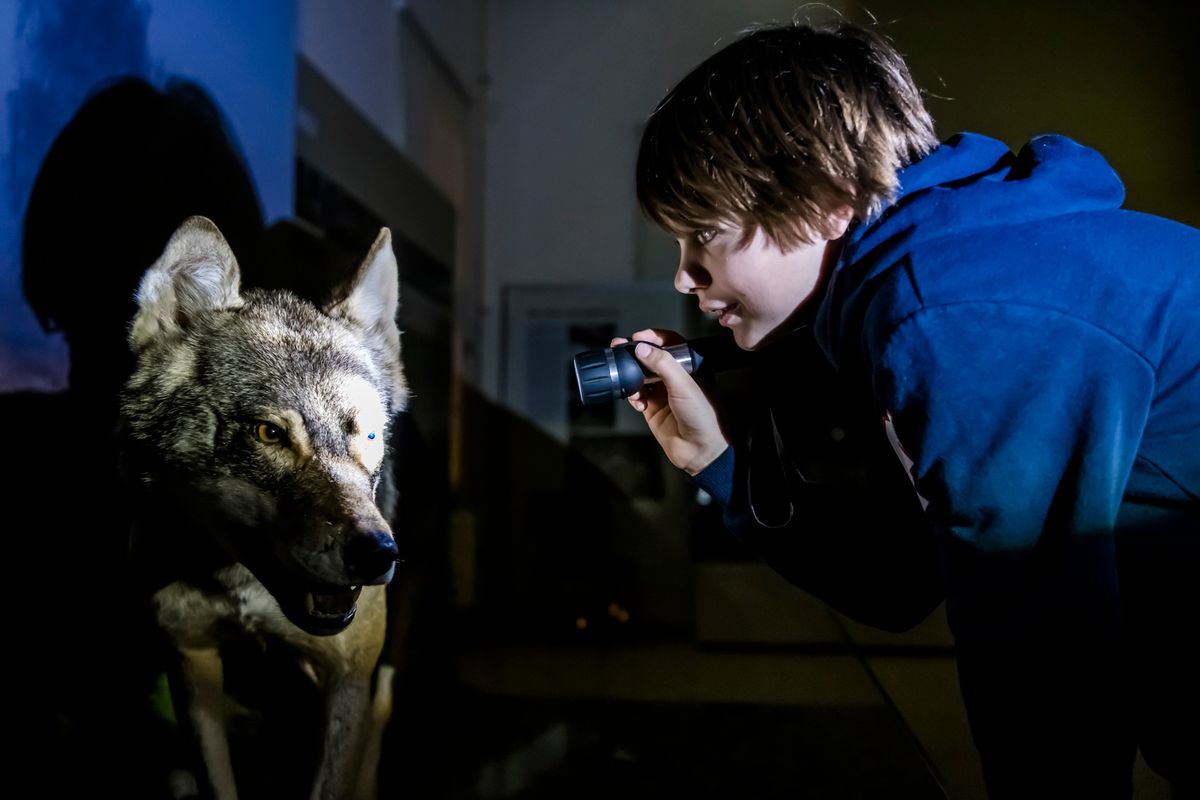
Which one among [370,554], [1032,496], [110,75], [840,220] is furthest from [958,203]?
[110,75]

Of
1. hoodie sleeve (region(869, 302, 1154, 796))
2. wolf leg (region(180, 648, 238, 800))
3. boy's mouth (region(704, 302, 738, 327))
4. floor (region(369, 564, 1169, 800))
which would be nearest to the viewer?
hoodie sleeve (region(869, 302, 1154, 796))

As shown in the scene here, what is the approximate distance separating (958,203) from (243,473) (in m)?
0.59

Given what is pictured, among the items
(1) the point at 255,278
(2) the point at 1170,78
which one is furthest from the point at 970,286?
(2) the point at 1170,78

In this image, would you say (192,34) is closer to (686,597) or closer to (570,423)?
(570,423)

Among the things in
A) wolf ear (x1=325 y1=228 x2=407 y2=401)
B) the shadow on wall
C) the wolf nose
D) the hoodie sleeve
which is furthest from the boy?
the shadow on wall

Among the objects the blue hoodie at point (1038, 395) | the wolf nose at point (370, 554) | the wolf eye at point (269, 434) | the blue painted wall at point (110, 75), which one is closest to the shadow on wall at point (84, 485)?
the blue painted wall at point (110, 75)

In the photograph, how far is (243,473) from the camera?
2.10 ft

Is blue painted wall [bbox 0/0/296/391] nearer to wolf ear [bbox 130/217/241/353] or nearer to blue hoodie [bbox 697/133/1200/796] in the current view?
wolf ear [bbox 130/217/241/353]

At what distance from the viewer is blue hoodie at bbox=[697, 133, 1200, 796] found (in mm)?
592

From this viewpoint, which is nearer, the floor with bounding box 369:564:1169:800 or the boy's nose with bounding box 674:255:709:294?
the boy's nose with bounding box 674:255:709:294

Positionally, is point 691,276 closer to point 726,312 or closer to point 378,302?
point 726,312

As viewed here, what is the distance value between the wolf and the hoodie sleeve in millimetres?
415

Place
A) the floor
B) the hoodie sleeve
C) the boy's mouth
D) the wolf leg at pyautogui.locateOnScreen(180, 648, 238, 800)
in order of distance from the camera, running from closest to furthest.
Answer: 1. the hoodie sleeve
2. the wolf leg at pyautogui.locateOnScreen(180, 648, 238, 800)
3. the boy's mouth
4. the floor

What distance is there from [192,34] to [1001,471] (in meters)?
0.82
